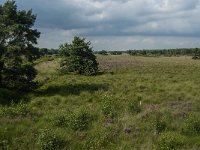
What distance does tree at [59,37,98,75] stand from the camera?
176 feet

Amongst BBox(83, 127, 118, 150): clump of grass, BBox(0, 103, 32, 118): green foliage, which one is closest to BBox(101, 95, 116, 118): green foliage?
BBox(83, 127, 118, 150): clump of grass

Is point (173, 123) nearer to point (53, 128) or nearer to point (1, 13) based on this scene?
point (53, 128)

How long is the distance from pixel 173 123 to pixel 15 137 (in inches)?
259

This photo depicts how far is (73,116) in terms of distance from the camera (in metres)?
16.6

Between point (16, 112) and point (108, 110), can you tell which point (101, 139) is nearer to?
point (108, 110)

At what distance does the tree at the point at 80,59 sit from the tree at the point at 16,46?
19.8m

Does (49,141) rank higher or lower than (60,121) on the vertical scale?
lower

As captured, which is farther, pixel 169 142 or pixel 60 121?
pixel 60 121

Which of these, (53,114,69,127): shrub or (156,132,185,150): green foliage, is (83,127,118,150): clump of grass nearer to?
(53,114,69,127): shrub

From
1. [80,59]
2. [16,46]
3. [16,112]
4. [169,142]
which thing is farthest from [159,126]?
[80,59]

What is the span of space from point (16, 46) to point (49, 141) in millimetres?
18189

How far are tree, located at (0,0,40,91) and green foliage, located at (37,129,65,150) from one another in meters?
17.5

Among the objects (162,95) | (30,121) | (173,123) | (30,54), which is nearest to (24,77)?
(30,54)

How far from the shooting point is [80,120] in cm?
1634
